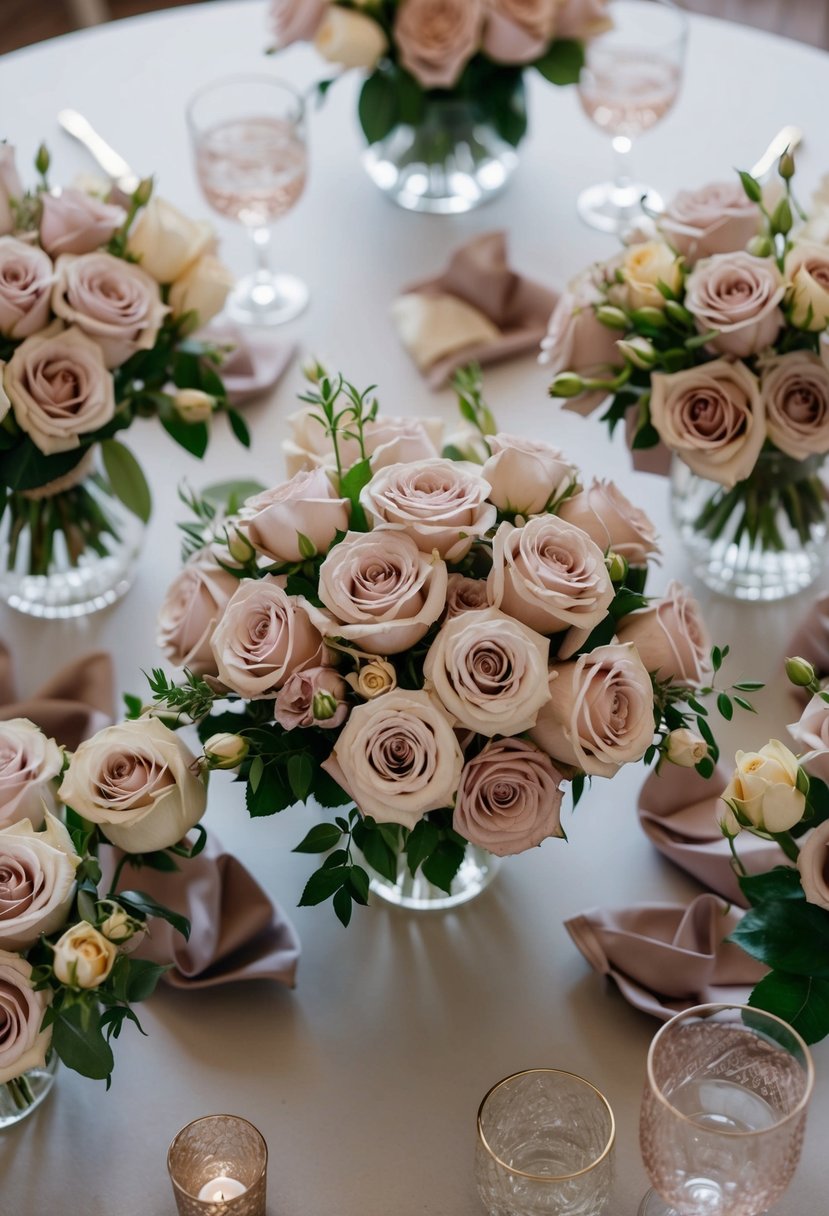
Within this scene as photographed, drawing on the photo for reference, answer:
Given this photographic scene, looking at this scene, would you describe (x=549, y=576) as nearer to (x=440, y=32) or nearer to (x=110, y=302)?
(x=110, y=302)

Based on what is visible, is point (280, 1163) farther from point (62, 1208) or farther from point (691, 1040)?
point (691, 1040)

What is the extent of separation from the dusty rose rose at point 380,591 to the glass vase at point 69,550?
20.6 inches

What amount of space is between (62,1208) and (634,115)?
1.37 metres

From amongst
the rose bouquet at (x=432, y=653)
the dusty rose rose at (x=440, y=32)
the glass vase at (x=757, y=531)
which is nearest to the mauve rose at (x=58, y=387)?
the rose bouquet at (x=432, y=653)

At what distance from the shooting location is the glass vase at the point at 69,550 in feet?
4.47

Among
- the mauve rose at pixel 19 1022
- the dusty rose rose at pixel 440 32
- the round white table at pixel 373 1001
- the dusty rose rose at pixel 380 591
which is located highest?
the dusty rose rose at pixel 440 32

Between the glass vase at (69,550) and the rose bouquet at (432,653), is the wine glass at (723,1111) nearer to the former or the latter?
the rose bouquet at (432,653)

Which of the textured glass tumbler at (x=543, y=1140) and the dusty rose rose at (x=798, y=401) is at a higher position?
the dusty rose rose at (x=798, y=401)

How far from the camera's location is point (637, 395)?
126 cm

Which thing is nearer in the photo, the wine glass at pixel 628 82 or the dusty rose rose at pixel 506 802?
the dusty rose rose at pixel 506 802

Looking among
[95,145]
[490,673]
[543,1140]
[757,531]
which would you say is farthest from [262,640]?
[95,145]

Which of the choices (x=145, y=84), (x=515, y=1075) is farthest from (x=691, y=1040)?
(x=145, y=84)

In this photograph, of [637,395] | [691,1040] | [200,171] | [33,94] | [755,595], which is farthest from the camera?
[33,94]

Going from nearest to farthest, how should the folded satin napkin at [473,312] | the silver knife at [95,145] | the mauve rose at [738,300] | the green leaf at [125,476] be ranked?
the mauve rose at [738,300] < the green leaf at [125,476] < the folded satin napkin at [473,312] < the silver knife at [95,145]
